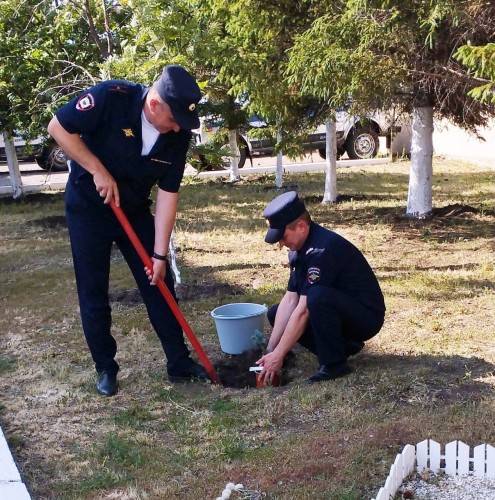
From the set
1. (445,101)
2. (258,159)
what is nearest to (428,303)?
(445,101)

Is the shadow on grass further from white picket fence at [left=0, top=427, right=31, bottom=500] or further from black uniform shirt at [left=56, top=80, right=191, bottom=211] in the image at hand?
white picket fence at [left=0, top=427, right=31, bottom=500]

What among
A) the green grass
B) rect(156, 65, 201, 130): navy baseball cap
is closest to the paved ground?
the green grass

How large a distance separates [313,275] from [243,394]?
2.56 ft

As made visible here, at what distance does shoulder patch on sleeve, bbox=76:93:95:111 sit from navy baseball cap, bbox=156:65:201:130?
0.36m

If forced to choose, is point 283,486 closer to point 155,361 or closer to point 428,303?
point 155,361

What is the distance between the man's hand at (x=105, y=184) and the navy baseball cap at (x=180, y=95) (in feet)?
1.62

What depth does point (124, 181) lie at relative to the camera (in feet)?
14.0

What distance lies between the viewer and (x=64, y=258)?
8688 millimetres

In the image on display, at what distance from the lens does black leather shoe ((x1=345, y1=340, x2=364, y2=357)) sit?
464 cm

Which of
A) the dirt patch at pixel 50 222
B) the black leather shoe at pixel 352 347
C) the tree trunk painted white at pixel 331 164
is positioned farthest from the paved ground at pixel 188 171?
the black leather shoe at pixel 352 347

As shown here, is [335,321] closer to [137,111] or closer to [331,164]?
[137,111]

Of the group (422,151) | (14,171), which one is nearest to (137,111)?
(422,151)

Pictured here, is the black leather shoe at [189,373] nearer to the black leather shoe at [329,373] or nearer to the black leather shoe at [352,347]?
the black leather shoe at [329,373]

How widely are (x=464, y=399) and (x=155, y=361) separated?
2.01 meters
